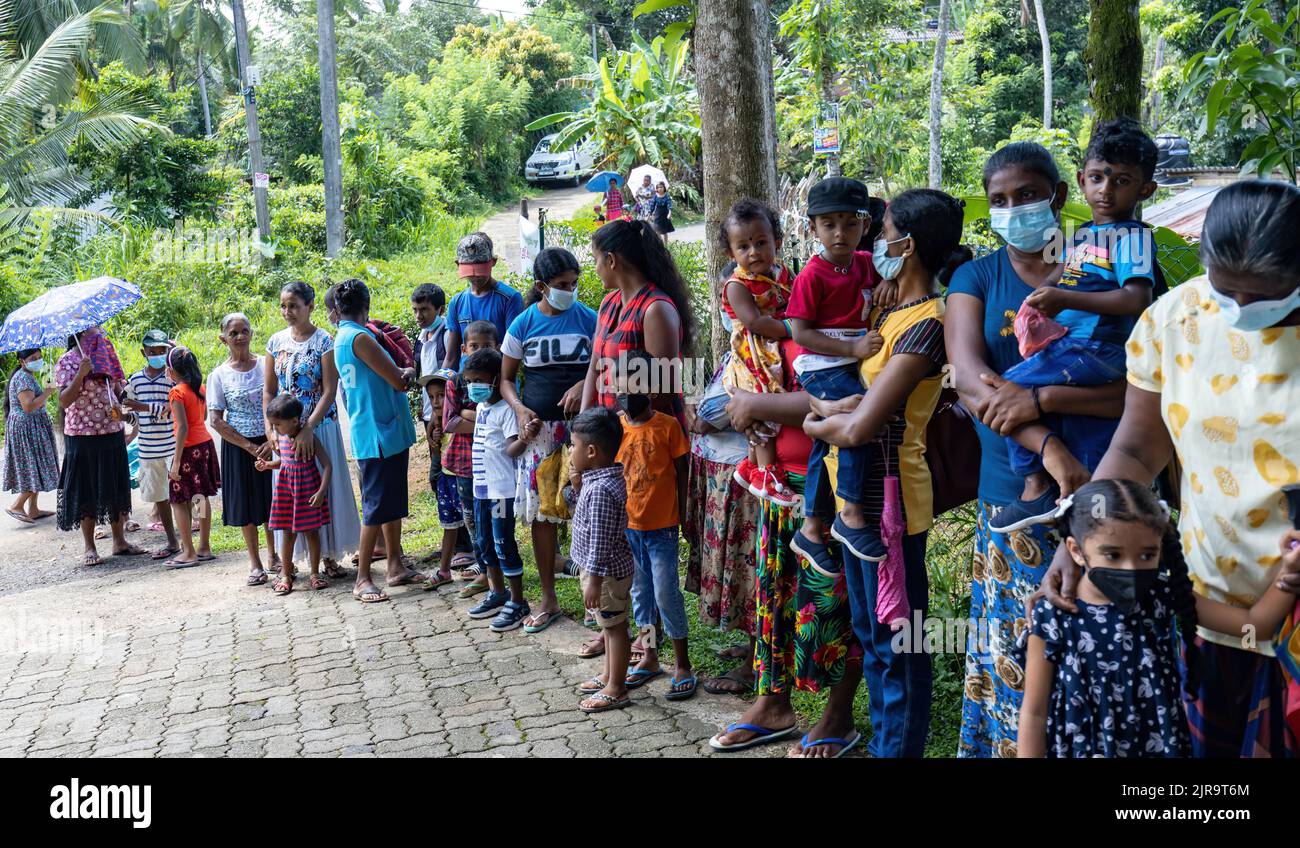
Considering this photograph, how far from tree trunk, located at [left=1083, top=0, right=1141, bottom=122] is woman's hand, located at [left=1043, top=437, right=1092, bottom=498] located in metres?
2.23

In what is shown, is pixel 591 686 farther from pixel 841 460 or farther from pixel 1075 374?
pixel 1075 374

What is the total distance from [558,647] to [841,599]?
200 cm

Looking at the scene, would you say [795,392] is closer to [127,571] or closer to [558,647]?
[558,647]

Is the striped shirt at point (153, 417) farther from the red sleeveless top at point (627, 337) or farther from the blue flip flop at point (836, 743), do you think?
the blue flip flop at point (836, 743)

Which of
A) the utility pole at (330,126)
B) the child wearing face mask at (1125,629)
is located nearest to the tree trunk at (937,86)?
the utility pole at (330,126)

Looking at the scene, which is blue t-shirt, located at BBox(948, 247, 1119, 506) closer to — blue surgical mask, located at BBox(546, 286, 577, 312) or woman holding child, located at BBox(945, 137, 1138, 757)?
woman holding child, located at BBox(945, 137, 1138, 757)

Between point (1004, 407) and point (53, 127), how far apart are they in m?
22.1

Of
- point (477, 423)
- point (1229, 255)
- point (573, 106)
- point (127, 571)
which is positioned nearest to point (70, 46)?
point (573, 106)

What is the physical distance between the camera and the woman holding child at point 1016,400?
9.96 ft

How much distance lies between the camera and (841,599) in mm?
4043

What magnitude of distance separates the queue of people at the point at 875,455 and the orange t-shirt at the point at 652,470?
1 centimetres

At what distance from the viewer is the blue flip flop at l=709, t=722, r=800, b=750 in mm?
4262

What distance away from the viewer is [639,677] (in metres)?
5.01

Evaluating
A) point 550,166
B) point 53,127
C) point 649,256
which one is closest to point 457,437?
point 649,256
